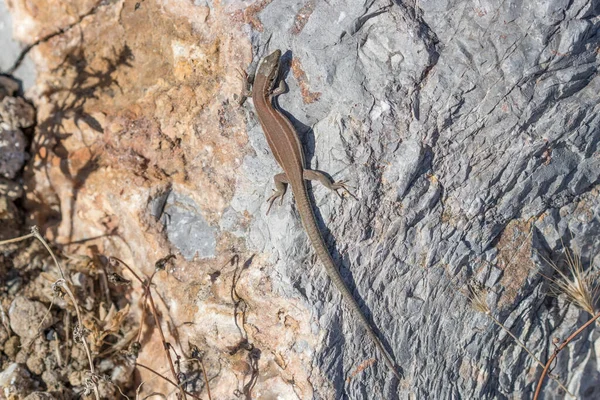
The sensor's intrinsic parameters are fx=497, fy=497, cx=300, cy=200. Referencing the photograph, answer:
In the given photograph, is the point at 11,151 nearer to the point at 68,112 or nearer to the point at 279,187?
the point at 68,112

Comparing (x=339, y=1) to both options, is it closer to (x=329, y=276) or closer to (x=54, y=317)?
(x=329, y=276)

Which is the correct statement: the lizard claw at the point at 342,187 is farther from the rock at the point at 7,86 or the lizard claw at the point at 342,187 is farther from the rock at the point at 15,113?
the rock at the point at 7,86

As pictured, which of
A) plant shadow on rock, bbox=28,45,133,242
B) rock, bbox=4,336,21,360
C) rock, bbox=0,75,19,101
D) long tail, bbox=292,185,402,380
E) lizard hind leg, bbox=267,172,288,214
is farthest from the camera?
rock, bbox=0,75,19,101

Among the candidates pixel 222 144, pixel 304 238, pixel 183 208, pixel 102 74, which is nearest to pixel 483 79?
pixel 304 238

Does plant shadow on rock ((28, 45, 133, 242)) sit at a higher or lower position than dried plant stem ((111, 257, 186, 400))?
higher

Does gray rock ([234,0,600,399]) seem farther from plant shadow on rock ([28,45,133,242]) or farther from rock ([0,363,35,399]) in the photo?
rock ([0,363,35,399])

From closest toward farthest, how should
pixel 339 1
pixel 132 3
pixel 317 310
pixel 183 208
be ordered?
1. pixel 317 310
2. pixel 339 1
3. pixel 183 208
4. pixel 132 3

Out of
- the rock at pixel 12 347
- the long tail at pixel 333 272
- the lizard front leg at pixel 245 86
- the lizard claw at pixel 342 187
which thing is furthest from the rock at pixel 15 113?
the lizard claw at pixel 342 187

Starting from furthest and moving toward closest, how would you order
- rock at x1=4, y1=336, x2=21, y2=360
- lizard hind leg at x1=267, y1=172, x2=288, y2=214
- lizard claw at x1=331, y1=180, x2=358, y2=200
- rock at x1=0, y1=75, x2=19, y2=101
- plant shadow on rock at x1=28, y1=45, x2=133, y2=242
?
rock at x1=0, y1=75, x2=19, y2=101
plant shadow on rock at x1=28, y1=45, x2=133, y2=242
rock at x1=4, y1=336, x2=21, y2=360
lizard hind leg at x1=267, y1=172, x2=288, y2=214
lizard claw at x1=331, y1=180, x2=358, y2=200

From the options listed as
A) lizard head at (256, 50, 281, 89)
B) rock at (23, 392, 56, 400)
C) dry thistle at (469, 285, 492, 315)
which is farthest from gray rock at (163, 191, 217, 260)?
dry thistle at (469, 285, 492, 315)
